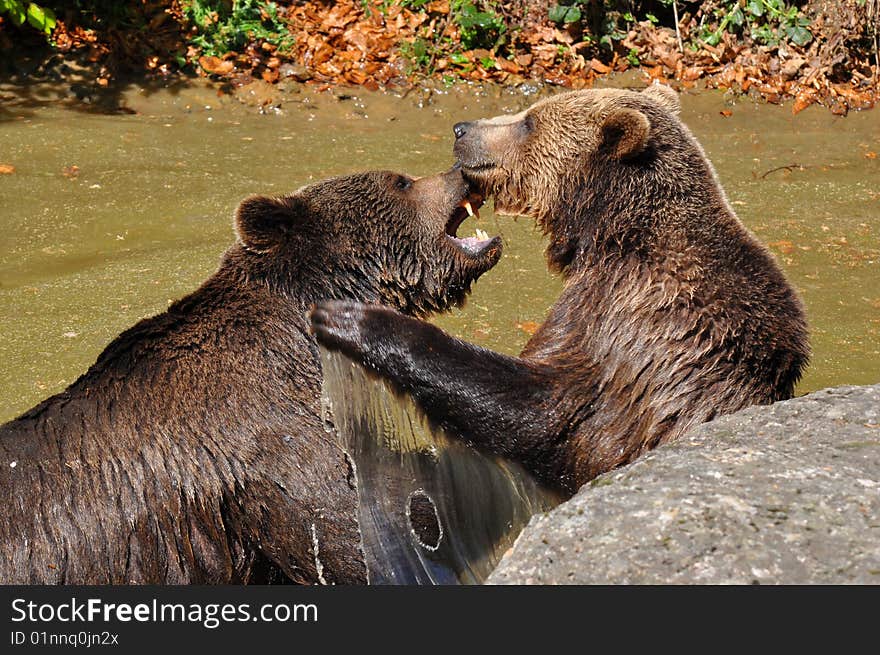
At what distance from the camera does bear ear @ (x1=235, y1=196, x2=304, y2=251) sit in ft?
17.5

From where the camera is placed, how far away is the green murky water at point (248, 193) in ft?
27.3

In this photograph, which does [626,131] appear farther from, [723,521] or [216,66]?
[216,66]

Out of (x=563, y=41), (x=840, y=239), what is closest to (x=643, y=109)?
(x=840, y=239)

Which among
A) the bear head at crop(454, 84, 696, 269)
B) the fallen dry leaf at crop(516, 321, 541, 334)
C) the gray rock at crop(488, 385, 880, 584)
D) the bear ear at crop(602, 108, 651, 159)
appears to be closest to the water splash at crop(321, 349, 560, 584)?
the bear head at crop(454, 84, 696, 269)

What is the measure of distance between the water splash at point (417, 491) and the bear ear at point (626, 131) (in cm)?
170

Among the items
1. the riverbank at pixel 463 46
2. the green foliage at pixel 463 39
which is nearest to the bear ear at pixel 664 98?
the riverbank at pixel 463 46

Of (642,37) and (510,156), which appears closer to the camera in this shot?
(510,156)

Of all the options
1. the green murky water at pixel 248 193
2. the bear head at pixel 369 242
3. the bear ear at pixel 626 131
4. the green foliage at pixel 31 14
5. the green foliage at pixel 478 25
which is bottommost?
the green murky water at pixel 248 193

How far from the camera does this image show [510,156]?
6.40m

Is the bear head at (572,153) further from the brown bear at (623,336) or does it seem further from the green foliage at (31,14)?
the green foliage at (31,14)

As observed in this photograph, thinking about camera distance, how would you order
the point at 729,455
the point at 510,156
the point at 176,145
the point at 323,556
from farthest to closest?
the point at 176,145 < the point at 510,156 < the point at 323,556 < the point at 729,455

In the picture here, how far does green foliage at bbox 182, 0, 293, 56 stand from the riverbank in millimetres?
16

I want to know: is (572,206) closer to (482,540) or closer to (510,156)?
(510,156)

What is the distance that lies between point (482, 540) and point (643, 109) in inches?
95.7
